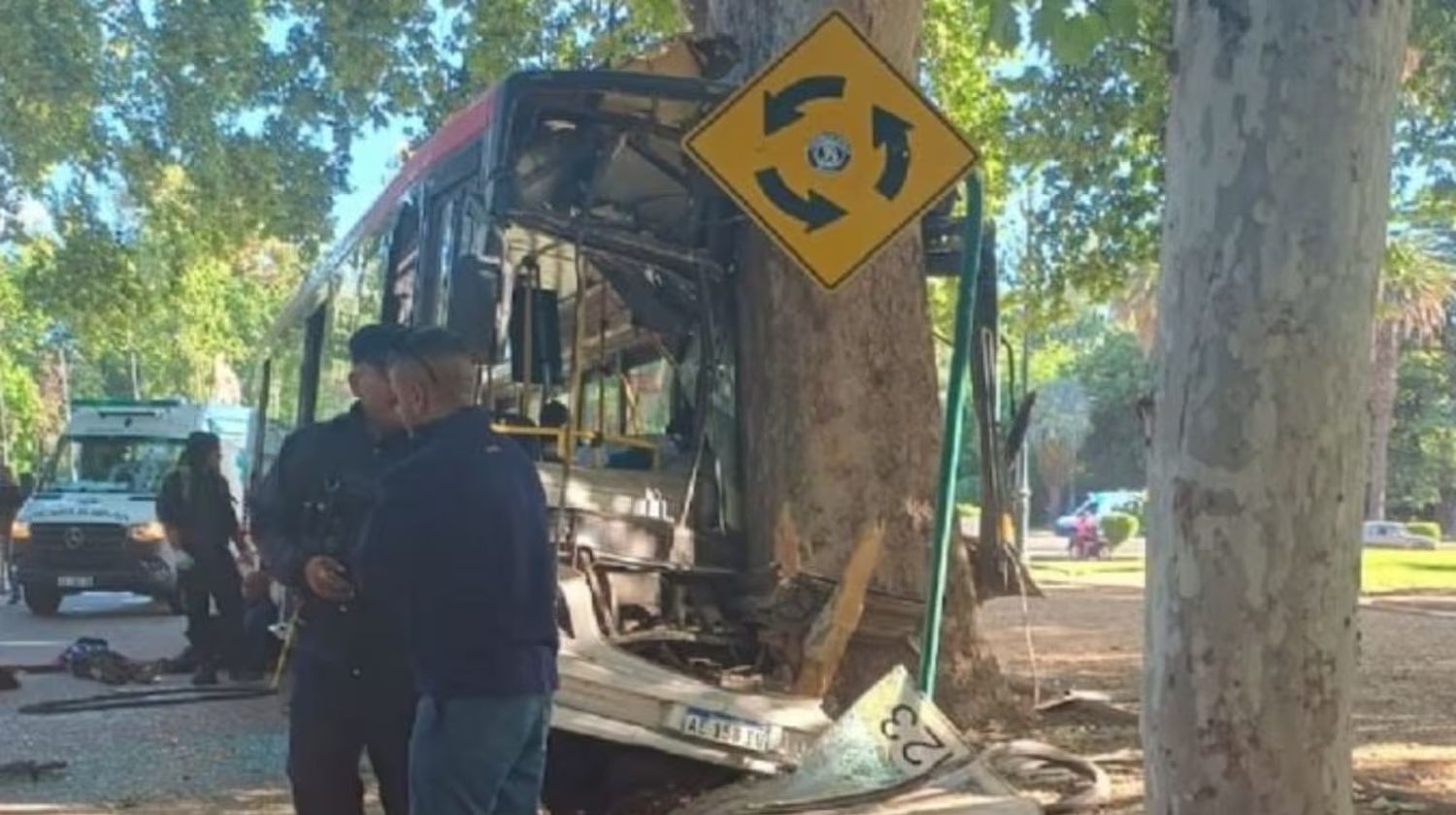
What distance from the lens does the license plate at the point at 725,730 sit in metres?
6.70

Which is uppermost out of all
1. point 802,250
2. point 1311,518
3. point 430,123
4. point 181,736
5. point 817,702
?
point 430,123

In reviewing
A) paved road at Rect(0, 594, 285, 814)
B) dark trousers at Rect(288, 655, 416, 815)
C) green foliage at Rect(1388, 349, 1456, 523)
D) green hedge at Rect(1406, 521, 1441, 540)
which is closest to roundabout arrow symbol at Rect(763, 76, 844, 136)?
dark trousers at Rect(288, 655, 416, 815)

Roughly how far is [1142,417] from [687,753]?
11.1ft

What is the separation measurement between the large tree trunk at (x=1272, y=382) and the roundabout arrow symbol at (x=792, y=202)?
203cm

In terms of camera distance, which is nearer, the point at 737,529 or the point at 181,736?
the point at 737,529

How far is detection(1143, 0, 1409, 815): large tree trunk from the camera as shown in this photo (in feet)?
11.1

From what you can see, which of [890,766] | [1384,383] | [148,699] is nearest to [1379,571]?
[1384,383]

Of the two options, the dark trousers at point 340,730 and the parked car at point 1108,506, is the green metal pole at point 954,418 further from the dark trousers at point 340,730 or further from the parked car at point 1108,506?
the parked car at point 1108,506

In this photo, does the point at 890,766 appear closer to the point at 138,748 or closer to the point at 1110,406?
the point at 138,748

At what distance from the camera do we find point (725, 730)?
6.75 meters

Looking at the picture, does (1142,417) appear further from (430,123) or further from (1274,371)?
(430,123)

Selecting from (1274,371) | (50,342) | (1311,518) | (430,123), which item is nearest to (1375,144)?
(1274,371)

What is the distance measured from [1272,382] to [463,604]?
6.25ft

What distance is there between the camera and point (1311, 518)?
3.42 metres
